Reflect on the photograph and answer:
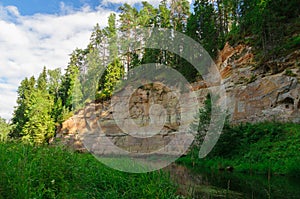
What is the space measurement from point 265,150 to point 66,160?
14489 mm

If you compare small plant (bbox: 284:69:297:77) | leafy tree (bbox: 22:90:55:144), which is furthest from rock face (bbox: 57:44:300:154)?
leafy tree (bbox: 22:90:55:144)

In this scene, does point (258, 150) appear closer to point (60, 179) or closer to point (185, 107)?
point (185, 107)

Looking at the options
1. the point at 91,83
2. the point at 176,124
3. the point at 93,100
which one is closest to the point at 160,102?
→ the point at 176,124

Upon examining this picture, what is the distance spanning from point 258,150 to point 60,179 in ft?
50.3

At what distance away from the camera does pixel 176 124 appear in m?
32.3

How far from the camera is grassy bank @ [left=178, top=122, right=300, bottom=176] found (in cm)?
1460

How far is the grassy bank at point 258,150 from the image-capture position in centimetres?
1460

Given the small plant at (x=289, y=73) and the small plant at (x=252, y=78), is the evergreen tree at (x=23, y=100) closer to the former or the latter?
the small plant at (x=252, y=78)

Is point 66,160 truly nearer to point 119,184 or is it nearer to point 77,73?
point 119,184

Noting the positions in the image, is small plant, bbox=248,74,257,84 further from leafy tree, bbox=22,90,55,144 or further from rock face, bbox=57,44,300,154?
leafy tree, bbox=22,90,55,144

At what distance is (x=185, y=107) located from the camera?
105 ft

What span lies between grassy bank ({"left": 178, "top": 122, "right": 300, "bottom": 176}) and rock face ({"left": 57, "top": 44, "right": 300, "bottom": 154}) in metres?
1.79

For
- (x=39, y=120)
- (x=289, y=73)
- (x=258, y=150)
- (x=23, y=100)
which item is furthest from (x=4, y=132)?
(x=23, y=100)

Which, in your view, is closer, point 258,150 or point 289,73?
point 258,150
